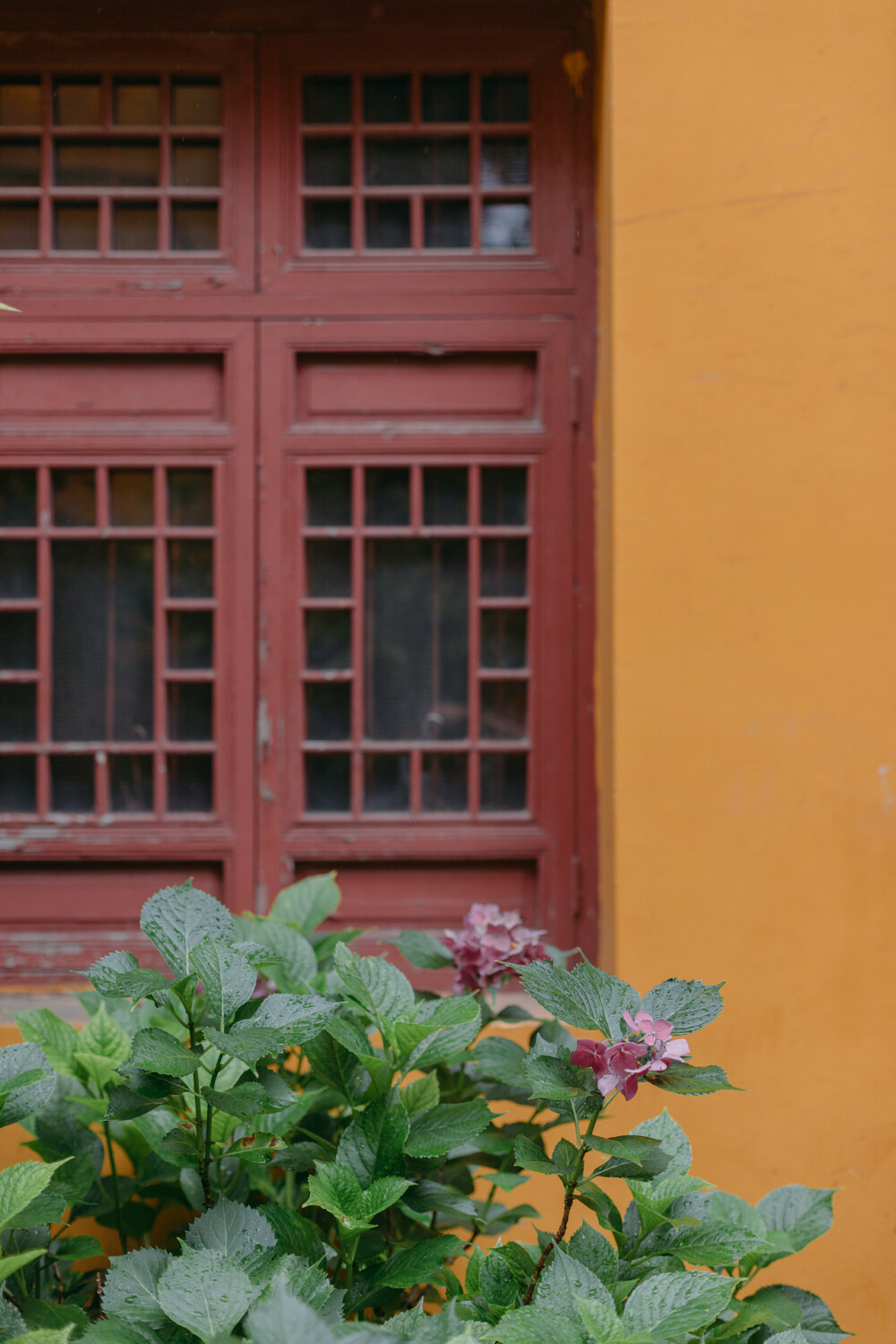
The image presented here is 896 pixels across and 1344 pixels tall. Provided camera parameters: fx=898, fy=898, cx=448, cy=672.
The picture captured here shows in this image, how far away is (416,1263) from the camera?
39.0 inches

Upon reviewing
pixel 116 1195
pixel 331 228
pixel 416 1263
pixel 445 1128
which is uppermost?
pixel 331 228

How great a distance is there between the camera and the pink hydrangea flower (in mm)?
1364

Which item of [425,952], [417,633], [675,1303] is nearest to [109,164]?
[417,633]

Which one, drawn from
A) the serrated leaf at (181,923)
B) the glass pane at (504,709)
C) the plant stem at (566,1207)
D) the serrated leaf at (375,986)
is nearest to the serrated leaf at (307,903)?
the serrated leaf at (375,986)

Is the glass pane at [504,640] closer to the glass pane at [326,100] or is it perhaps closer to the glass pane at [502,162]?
the glass pane at [502,162]

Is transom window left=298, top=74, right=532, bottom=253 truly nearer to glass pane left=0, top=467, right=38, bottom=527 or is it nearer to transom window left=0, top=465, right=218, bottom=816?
transom window left=0, top=465, right=218, bottom=816

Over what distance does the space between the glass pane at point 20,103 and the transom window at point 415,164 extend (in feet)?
2.28

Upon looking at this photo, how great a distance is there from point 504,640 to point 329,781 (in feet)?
1.89

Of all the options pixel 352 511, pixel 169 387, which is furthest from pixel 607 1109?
pixel 169 387

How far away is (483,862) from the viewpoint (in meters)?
2.26

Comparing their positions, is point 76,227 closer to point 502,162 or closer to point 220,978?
point 502,162

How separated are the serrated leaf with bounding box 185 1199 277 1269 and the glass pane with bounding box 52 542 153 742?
1.49 metres

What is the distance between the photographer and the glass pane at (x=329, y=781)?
2.29 m

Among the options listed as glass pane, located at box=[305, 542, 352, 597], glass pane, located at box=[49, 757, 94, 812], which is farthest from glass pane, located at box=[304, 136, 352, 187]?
glass pane, located at box=[49, 757, 94, 812]
